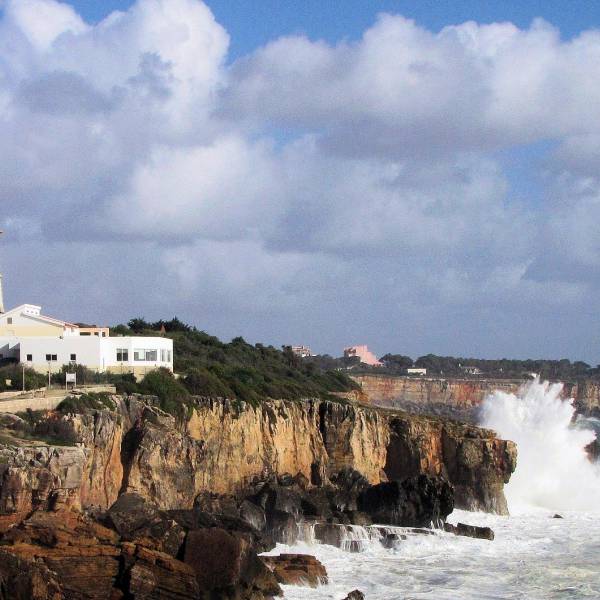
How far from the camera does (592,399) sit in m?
116

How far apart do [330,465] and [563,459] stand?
874 inches

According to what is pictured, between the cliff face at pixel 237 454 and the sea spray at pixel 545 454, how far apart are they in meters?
4.82

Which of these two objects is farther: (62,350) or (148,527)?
(62,350)

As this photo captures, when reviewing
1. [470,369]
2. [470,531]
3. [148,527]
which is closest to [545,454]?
[470,531]

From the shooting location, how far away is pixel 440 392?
360ft

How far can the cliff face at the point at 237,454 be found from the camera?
26.8 meters

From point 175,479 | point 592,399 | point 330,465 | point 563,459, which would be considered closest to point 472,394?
point 592,399

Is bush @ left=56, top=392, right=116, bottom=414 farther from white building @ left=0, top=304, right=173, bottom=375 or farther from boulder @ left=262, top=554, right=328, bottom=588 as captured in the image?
white building @ left=0, top=304, right=173, bottom=375

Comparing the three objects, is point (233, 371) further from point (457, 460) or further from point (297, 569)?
point (297, 569)

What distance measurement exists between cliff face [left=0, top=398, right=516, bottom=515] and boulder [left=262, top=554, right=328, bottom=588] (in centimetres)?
432

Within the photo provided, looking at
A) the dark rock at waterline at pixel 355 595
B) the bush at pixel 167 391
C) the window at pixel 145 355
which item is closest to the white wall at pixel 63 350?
the window at pixel 145 355

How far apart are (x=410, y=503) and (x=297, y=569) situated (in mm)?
9908

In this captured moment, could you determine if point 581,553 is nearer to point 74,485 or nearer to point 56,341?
point 74,485

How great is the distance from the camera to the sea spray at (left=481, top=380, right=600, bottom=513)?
173 ft
